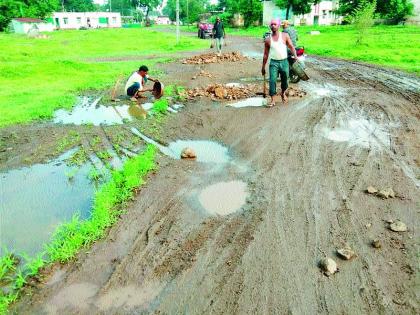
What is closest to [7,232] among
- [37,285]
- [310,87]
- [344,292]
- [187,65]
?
[37,285]

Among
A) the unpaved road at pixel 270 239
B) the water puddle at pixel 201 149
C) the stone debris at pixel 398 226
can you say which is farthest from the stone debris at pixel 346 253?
the water puddle at pixel 201 149

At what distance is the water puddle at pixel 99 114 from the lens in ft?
28.8

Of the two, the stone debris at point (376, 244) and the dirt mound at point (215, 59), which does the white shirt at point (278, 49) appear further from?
the dirt mound at point (215, 59)

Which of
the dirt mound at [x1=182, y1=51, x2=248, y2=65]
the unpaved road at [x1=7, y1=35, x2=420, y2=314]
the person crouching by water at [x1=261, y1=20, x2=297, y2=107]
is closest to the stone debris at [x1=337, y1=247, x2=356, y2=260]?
the unpaved road at [x1=7, y1=35, x2=420, y2=314]

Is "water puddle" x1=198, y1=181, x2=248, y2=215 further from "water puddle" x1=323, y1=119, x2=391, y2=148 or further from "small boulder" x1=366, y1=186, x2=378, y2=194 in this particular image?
"water puddle" x1=323, y1=119, x2=391, y2=148

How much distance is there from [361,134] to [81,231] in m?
5.14

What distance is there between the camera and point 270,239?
3928mm

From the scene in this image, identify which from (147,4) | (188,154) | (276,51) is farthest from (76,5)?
(188,154)

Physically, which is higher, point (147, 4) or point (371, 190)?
point (147, 4)

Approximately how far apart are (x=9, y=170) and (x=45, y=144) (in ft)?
3.79

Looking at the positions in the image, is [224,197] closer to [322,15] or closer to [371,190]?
[371,190]

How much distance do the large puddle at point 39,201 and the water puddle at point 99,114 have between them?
7.95 ft

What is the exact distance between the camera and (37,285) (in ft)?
11.4

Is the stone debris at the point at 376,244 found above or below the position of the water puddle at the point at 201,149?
below
